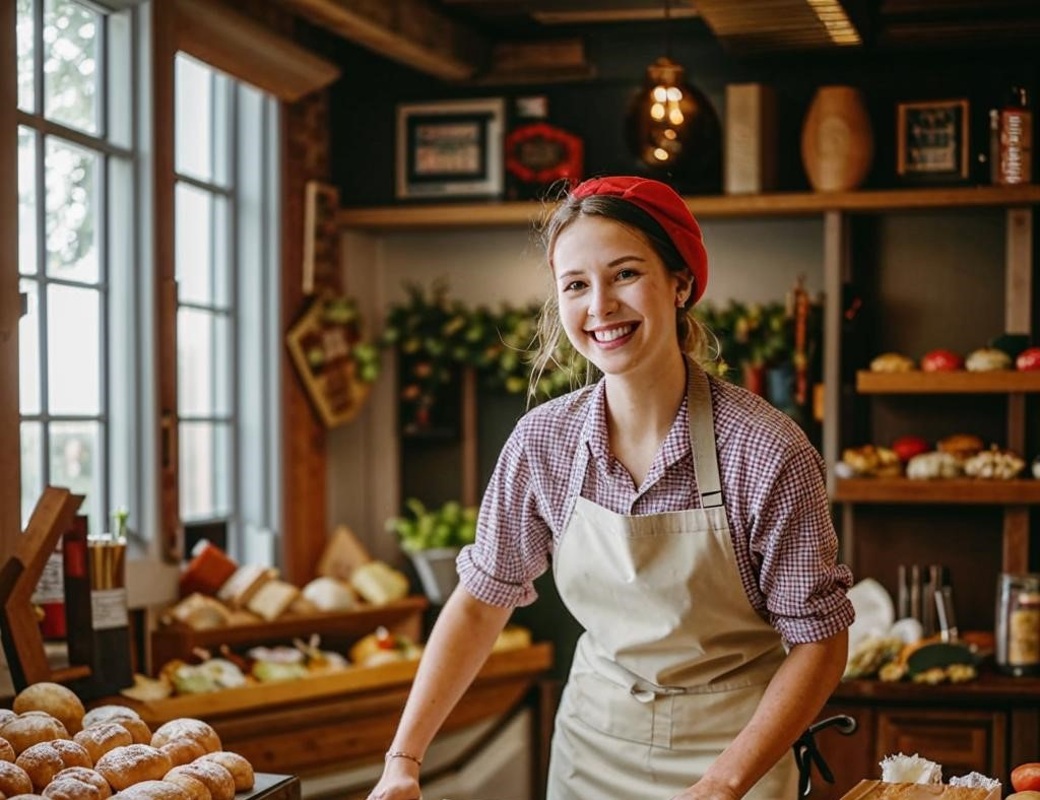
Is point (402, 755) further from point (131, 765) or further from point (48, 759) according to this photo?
point (48, 759)

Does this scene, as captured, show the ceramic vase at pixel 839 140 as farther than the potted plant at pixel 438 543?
No

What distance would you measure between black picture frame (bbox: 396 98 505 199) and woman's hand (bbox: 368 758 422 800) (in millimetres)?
3200

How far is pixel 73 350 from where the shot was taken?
386 centimetres

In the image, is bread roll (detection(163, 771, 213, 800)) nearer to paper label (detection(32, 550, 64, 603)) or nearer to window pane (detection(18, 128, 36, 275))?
paper label (detection(32, 550, 64, 603))

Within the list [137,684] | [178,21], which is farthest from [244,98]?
[137,684]

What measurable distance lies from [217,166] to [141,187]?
70 centimetres

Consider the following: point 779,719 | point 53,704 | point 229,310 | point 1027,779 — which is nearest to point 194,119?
point 229,310

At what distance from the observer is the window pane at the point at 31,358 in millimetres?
3600

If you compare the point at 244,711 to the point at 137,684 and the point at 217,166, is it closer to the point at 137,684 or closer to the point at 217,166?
the point at 137,684

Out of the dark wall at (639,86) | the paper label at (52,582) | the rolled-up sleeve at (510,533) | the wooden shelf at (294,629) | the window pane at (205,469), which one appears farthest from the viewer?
the dark wall at (639,86)

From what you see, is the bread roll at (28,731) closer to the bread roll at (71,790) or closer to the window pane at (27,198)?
the bread roll at (71,790)

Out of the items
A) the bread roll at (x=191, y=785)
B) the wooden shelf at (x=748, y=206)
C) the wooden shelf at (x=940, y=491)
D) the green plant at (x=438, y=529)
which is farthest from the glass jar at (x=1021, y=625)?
the bread roll at (x=191, y=785)

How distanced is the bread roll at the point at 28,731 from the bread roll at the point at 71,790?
0.88ft

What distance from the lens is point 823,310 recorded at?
15.9 feet
